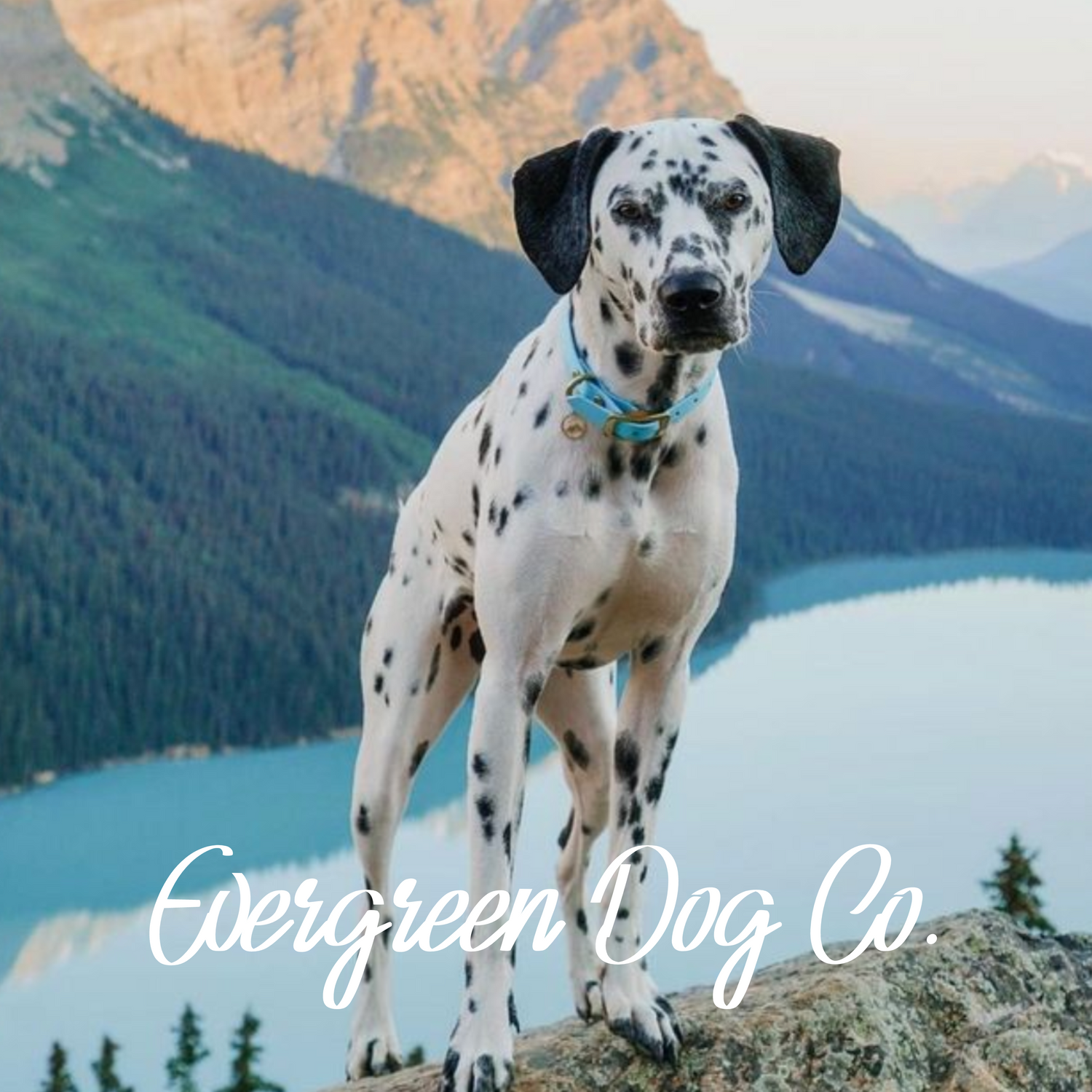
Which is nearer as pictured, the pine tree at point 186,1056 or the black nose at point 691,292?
the black nose at point 691,292

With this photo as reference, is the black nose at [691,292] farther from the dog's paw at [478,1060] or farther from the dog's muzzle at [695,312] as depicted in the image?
the dog's paw at [478,1060]

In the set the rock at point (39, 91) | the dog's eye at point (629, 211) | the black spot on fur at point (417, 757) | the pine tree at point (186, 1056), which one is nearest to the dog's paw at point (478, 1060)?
the black spot on fur at point (417, 757)

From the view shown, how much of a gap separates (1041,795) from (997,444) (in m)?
83.0

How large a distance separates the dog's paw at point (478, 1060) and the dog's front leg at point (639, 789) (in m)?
0.38

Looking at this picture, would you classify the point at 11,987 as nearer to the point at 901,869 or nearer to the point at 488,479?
the point at 901,869

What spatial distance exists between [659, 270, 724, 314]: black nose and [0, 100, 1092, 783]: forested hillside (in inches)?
2433

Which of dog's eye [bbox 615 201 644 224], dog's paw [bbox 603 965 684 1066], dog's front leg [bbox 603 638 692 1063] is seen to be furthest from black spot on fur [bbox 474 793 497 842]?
dog's eye [bbox 615 201 644 224]

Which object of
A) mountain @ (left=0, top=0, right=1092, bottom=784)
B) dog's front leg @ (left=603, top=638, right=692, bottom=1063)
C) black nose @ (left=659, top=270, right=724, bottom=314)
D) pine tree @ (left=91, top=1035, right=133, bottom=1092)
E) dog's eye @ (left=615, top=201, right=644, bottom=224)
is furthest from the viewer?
mountain @ (left=0, top=0, right=1092, bottom=784)

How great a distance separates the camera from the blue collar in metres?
4.73

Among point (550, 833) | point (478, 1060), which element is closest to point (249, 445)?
point (550, 833)

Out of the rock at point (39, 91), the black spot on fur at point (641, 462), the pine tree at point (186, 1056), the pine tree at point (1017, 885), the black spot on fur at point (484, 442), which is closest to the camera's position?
the black spot on fur at point (641, 462)

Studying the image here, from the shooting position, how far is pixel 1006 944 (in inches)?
227

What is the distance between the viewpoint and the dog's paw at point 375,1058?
18.6ft

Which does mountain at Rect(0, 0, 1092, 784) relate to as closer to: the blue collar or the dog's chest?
the dog's chest
